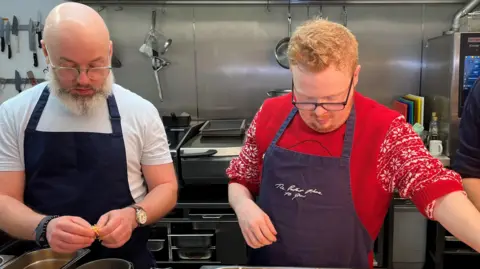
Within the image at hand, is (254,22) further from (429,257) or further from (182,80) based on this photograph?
(429,257)

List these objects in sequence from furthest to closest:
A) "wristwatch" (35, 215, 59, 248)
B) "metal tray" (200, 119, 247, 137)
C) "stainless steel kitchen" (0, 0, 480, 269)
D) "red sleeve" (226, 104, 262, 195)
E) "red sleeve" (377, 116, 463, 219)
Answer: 1. "stainless steel kitchen" (0, 0, 480, 269)
2. "metal tray" (200, 119, 247, 137)
3. "red sleeve" (226, 104, 262, 195)
4. "wristwatch" (35, 215, 59, 248)
5. "red sleeve" (377, 116, 463, 219)

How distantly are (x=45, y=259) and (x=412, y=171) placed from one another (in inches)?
36.8

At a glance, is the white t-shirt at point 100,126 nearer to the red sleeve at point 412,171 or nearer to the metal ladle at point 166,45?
the red sleeve at point 412,171

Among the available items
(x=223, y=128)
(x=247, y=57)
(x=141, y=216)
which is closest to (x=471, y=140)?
(x=141, y=216)

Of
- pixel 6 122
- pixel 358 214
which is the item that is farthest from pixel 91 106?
pixel 358 214

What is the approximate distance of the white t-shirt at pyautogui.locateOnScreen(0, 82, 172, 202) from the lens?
3.88 feet

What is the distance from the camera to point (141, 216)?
3.80ft

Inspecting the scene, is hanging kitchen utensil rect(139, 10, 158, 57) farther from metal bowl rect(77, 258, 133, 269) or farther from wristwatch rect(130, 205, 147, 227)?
metal bowl rect(77, 258, 133, 269)

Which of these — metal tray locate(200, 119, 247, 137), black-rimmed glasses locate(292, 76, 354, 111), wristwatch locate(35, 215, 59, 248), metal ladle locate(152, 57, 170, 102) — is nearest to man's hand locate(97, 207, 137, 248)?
wristwatch locate(35, 215, 59, 248)

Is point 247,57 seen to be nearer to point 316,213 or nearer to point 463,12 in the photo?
point 463,12

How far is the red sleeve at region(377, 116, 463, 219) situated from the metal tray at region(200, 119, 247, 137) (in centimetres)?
139

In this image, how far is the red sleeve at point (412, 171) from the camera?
0.91m

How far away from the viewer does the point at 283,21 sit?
279 centimetres

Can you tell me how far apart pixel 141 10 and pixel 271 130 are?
1.93 metres
